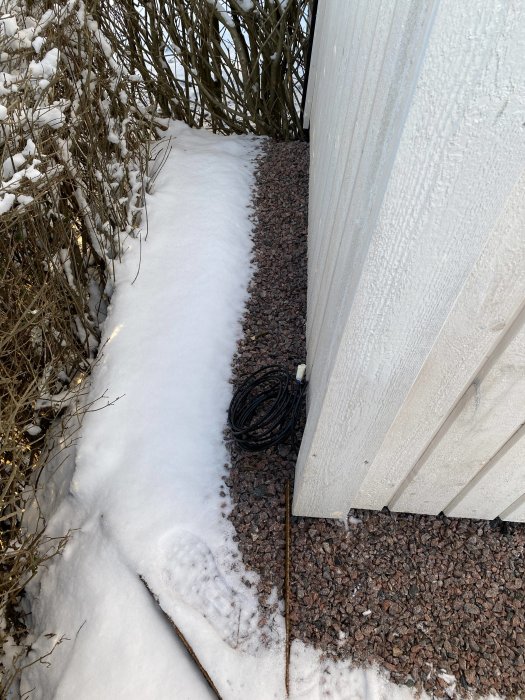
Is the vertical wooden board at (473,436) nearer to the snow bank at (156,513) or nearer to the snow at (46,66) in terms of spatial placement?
the snow bank at (156,513)

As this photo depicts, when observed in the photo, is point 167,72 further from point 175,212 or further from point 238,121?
point 175,212

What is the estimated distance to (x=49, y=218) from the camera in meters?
2.25

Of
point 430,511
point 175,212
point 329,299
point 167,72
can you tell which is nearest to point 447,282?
point 329,299

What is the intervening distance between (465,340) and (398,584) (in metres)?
1.10

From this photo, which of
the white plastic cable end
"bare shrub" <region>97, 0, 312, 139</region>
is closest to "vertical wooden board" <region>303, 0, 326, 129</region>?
"bare shrub" <region>97, 0, 312, 139</region>

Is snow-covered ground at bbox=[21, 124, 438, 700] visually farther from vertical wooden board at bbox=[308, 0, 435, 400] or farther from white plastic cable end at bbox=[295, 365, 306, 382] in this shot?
vertical wooden board at bbox=[308, 0, 435, 400]

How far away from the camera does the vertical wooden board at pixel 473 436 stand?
115 centimetres

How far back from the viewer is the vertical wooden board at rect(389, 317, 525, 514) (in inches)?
45.3

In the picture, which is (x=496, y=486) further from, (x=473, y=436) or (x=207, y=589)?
(x=207, y=589)

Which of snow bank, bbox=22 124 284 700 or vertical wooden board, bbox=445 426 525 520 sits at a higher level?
vertical wooden board, bbox=445 426 525 520

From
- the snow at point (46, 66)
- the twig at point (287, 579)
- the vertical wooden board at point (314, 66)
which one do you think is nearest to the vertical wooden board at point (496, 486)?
the twig at point (287, 579)

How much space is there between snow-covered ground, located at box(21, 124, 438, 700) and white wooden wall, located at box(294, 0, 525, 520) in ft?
1.45

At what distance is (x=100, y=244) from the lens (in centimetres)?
259

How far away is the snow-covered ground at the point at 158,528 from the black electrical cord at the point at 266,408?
0.34ft
